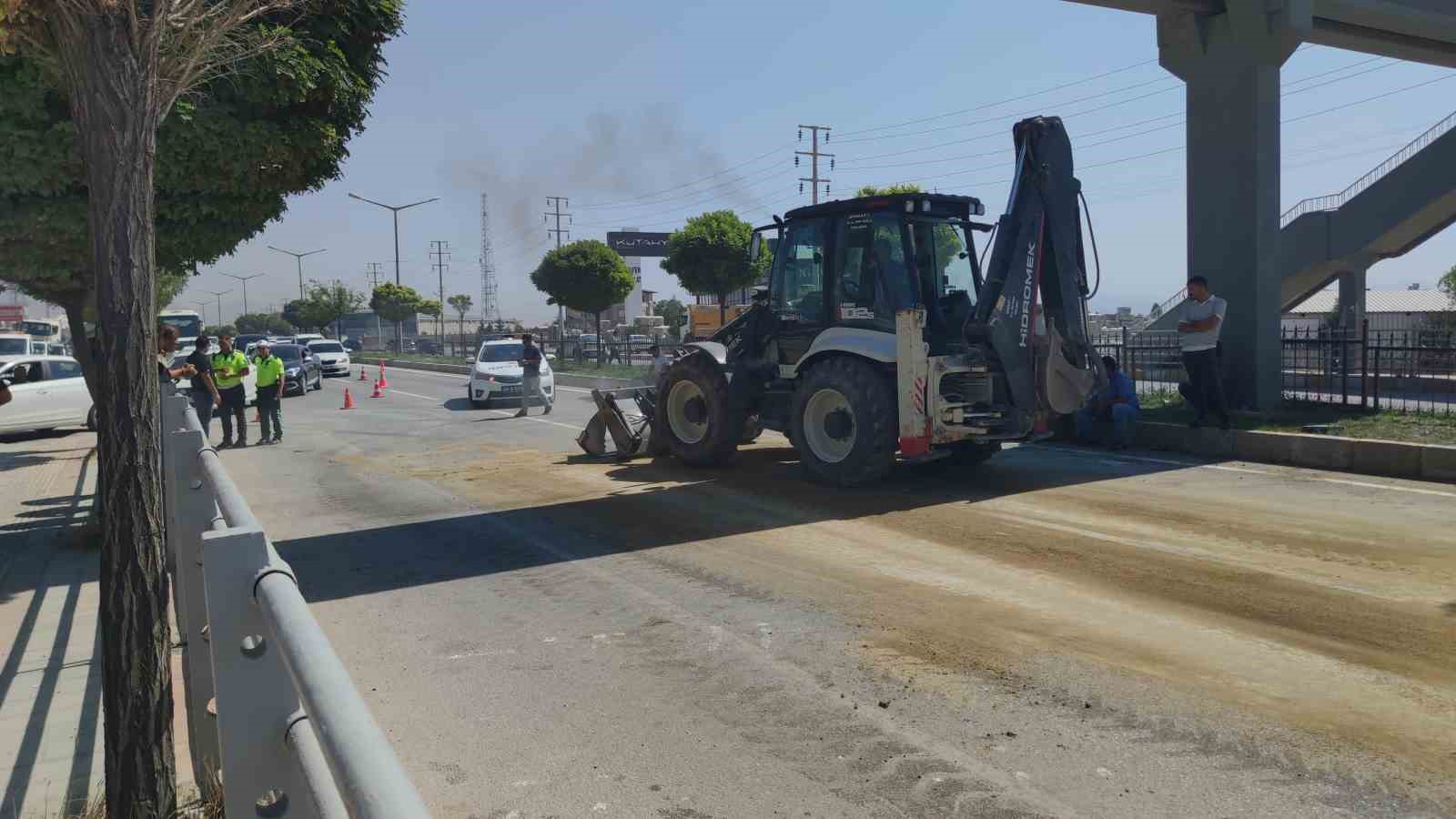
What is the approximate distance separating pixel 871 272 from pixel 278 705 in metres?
9.17

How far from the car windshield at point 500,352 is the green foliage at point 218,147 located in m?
15.0

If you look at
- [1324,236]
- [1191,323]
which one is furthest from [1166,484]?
[1324,236]

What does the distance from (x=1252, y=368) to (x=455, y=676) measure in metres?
12.0

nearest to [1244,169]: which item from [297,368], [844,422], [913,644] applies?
[844,422]

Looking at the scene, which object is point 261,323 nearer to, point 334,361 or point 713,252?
point 334,361

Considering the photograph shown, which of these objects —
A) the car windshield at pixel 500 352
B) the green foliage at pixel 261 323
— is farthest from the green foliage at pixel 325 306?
the car windshield at pixel 500 352

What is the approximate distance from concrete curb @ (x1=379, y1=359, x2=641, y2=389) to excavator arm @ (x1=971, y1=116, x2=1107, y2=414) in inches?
211

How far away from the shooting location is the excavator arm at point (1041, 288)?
10.5 metres

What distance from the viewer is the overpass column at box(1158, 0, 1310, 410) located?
47.0 ft

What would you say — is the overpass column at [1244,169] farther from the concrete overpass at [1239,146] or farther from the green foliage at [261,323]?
the green foliage at [261,323]

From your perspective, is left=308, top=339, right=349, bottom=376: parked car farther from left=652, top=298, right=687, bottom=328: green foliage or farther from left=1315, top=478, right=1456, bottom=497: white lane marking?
left=652, top=298, right=687, bottom=328: green foliage

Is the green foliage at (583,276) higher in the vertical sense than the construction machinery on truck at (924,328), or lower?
higher

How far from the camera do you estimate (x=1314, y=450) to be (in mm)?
11602

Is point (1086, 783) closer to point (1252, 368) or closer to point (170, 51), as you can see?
point (170, 51)
